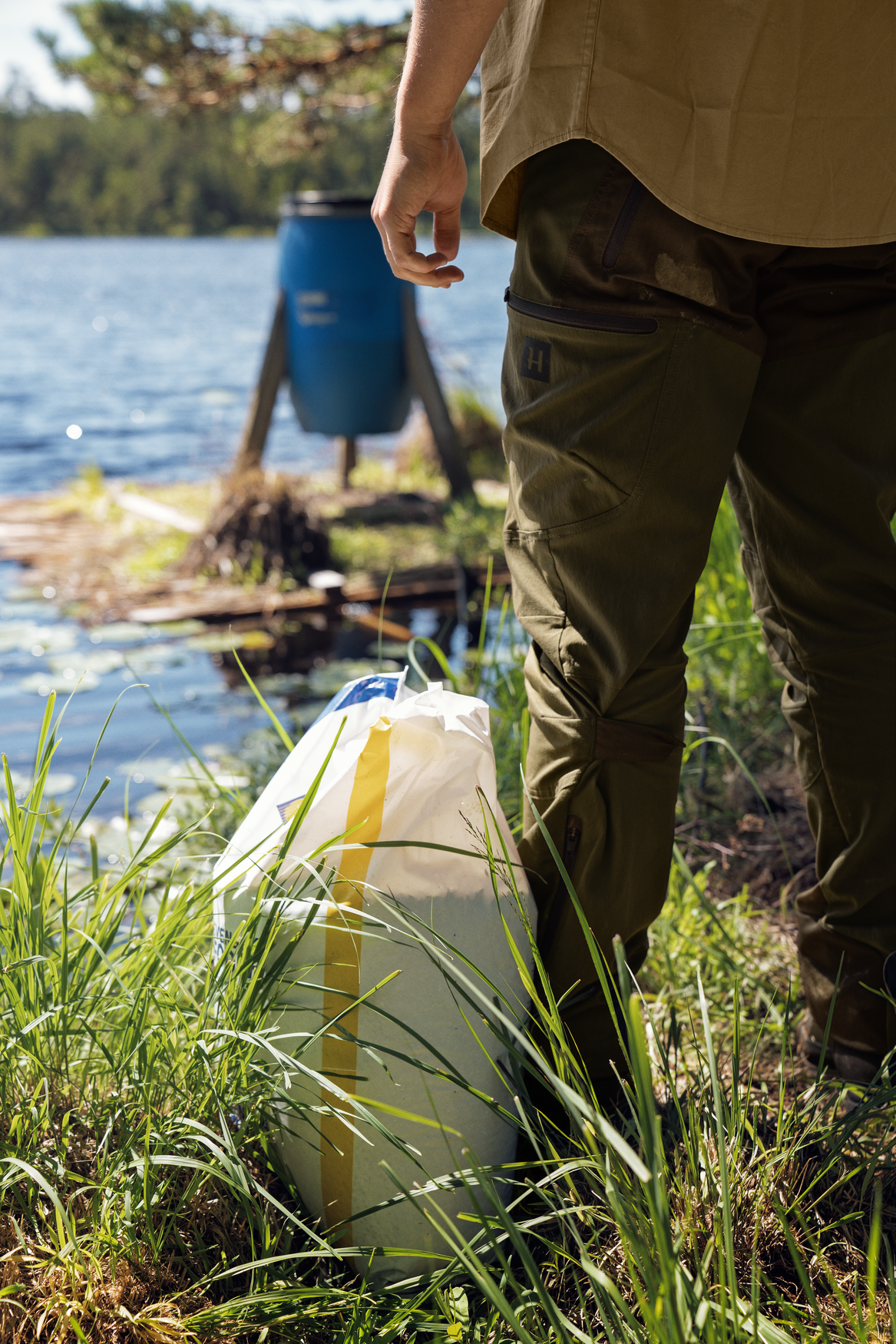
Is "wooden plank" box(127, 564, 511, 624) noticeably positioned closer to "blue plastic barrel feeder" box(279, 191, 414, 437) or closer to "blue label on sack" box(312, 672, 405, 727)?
"blue plastic barrel feeder" box(279, 191, 414, 437)

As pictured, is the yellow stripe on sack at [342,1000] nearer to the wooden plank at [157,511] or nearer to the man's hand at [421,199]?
the man's hand at [421,199]

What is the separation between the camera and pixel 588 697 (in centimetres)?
111

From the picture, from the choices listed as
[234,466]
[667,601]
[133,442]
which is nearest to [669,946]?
[667,601]

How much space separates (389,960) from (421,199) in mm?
755

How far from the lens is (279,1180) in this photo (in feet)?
3.67

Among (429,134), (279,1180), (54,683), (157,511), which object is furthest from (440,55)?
(157,511)

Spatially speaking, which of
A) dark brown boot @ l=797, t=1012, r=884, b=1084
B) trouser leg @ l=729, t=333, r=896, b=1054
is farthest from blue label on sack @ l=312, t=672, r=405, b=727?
dark brown boot @ l=797, t=1012, r=884, b=1084

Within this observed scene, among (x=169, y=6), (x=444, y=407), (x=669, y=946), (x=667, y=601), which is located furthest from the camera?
(x=444, y=407)

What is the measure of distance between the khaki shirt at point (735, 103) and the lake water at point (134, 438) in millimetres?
812

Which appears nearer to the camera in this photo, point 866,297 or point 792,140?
point 792,140

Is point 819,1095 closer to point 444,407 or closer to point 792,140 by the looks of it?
point 792,140

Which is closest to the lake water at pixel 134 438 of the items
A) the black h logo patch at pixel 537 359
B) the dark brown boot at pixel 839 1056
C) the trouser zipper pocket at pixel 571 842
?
the trouser zipper pocket at pixel 571 842

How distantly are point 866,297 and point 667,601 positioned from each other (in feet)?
1.35

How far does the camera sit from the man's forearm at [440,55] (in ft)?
3.20
